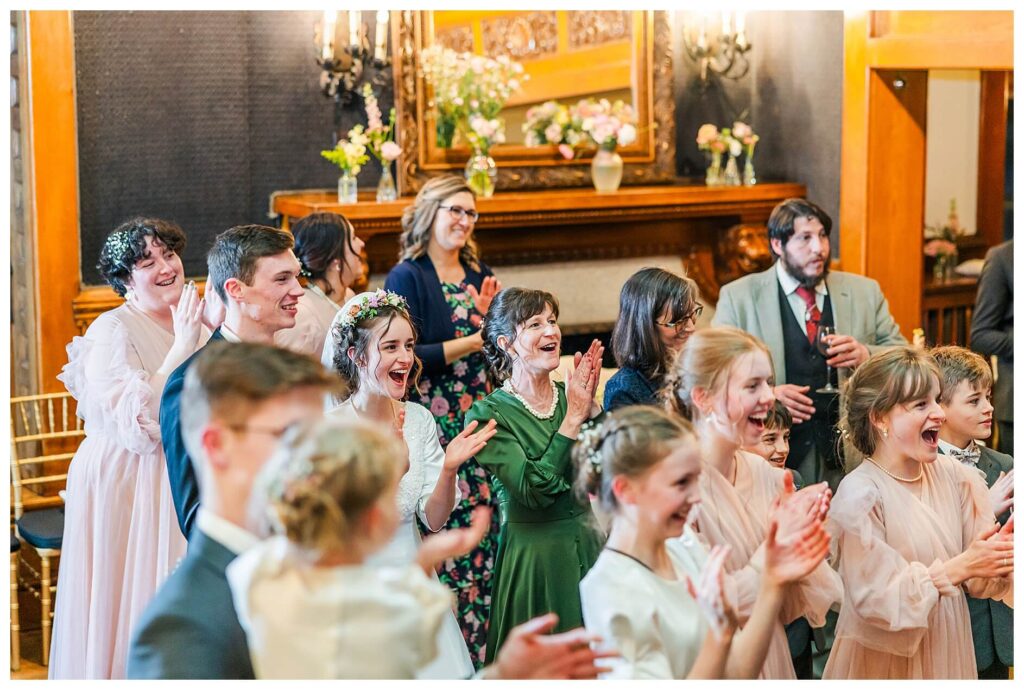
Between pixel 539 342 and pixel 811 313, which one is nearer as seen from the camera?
pixel 539 342

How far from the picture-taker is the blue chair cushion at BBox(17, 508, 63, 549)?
14.1 ft

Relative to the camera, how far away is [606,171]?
6.19 metres

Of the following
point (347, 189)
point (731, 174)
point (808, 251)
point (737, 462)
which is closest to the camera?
point (737, 462)

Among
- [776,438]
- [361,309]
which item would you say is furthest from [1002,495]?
[361,309]

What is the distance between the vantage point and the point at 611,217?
243 inches

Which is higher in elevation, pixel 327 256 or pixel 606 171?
pixel 606 171

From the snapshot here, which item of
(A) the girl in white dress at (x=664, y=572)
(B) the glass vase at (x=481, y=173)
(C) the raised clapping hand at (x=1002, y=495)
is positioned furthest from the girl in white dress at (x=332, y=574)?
(B) the glass vase at (x=481, y=173)

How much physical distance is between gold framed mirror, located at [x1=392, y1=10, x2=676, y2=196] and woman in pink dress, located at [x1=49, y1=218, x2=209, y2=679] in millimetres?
2474

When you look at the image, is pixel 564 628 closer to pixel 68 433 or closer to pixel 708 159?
pixel 68 433

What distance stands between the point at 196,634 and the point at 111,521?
1.85 metres

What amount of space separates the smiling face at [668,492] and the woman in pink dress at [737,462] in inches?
13.8

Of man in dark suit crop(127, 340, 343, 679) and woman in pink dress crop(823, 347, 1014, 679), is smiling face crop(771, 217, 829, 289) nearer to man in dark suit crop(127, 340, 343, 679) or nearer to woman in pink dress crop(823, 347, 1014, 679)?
woman in pink dress crop(823, 347, 1014, 679)

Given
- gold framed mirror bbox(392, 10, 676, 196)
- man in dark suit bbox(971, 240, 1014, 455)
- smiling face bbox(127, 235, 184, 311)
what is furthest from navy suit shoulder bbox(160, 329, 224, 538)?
gold framed mirror bbox(392, 10, 676, 196)

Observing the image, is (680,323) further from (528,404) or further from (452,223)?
(452,223)
